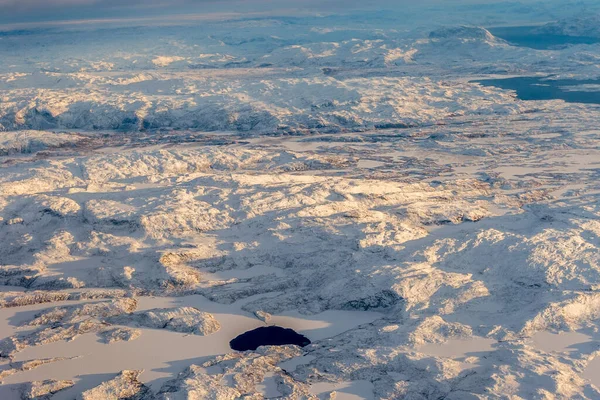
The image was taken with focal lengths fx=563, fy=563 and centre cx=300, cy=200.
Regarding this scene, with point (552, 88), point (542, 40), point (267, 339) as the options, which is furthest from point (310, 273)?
point (542, 40)

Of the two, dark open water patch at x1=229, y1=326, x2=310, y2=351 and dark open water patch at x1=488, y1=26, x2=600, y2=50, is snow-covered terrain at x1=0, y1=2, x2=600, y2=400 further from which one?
dark open water patch at x1=488, y1=26, x2=600, y2=50

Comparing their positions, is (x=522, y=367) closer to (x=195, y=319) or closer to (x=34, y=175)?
(x=195, y=319)

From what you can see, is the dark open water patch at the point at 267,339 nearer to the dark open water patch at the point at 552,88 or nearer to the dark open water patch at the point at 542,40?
the dark open water patch at the point at 552,88

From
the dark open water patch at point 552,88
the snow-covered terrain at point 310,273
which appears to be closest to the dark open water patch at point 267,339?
the snow-covered terrain at point 310,273

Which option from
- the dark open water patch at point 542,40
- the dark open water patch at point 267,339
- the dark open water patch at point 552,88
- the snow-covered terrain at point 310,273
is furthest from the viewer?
the dark open water patch at point 542,40

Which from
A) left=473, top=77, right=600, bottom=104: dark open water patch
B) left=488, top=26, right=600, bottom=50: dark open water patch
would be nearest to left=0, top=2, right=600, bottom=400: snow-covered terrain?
left=473, top=77, right=600, bottom=104: dark open water patch

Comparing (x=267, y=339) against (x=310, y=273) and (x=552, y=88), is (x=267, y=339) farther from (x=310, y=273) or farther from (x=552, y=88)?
(x=552, y=88)

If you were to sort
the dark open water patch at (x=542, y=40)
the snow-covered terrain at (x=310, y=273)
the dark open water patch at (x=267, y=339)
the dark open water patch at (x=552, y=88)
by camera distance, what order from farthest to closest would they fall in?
the dark open water patch at (x=542, y=40) → the dark open water patch at (x=552, y=88) → the dark open water patch at (x=267, y=339) → the snow-covered terrain at (x=310, y=273)

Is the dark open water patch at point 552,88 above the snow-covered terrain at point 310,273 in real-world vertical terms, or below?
below

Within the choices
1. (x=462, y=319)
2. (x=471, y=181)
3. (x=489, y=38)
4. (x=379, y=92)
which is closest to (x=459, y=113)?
(x=379, y=92)
